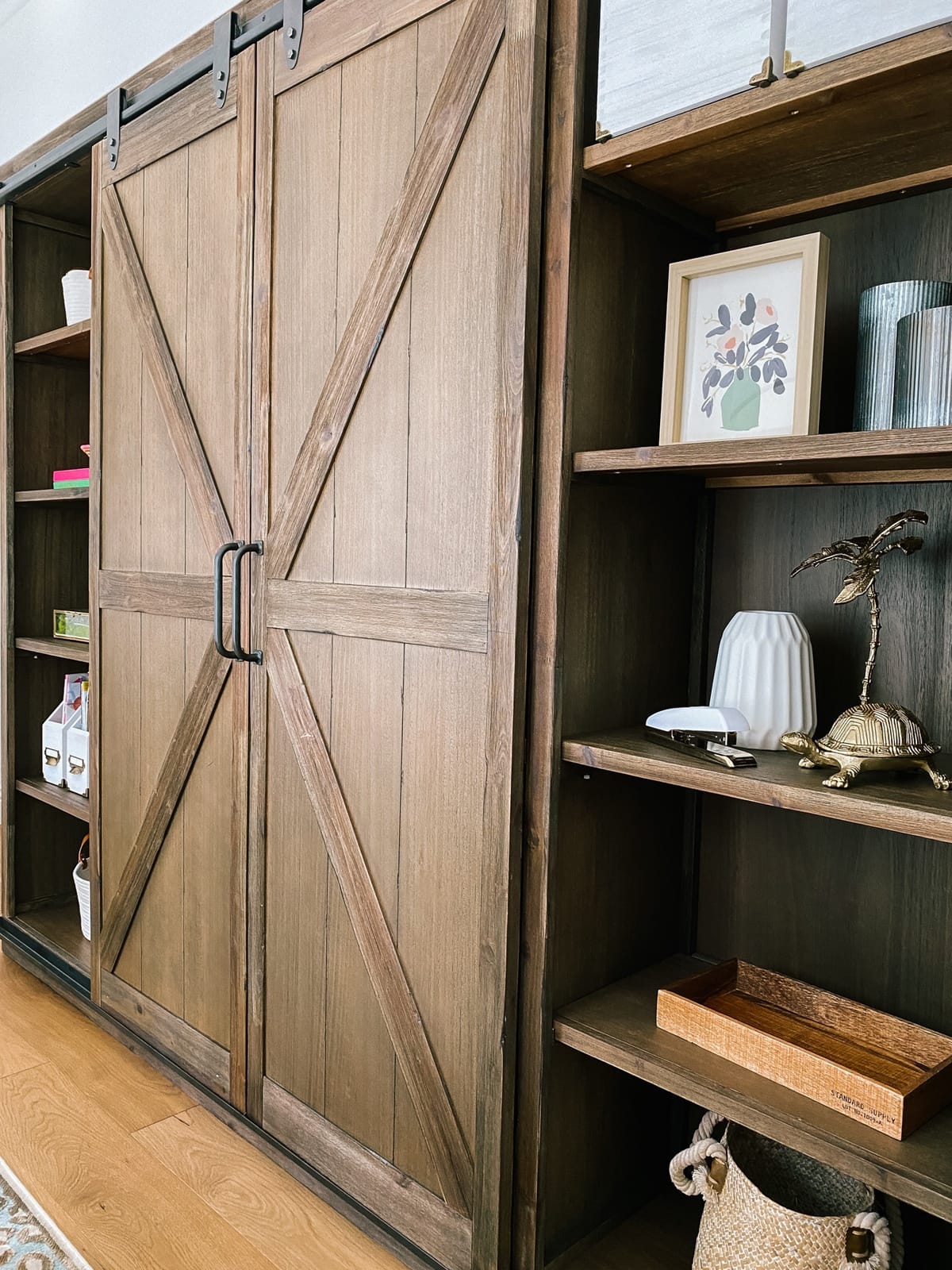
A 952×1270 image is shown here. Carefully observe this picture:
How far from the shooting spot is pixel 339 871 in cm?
186

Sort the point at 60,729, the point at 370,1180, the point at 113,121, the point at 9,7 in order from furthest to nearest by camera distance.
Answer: the point at 9,7 → the point at 60,729 → the point at 113,121 → the point at 370,1180

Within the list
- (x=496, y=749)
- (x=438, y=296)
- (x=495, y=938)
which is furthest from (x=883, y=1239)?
(x=438, y=296)

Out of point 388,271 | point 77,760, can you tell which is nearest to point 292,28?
point 388,271

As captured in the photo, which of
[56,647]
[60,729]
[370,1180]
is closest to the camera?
[370,1180]

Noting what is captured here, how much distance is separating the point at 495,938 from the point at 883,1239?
0.66 metres

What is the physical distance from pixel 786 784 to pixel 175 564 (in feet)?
4.90

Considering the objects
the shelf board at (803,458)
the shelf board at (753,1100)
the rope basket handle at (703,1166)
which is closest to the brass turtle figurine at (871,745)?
the shelf board at (803,458)

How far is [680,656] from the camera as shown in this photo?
181 centimetres

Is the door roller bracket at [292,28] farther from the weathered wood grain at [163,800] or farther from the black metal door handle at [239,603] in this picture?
the weathered wood grain at [163,800]

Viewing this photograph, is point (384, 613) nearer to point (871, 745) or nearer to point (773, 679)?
point (773, 679)

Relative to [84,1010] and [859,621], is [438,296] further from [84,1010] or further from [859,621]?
[84,1010]

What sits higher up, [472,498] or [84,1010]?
[472,498]

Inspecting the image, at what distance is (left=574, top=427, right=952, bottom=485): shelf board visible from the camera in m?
1.19

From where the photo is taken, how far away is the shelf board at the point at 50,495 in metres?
2.74
